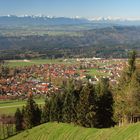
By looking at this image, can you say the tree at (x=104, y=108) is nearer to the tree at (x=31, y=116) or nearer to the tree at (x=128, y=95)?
the tree at (x=128, y=95)

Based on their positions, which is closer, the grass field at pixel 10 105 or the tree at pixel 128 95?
the tree at pixel 128 95

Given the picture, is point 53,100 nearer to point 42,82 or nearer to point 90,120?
point 90,120

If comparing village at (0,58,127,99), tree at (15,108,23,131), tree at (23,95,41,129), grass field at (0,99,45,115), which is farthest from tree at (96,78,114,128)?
village at (0,58,127,99)

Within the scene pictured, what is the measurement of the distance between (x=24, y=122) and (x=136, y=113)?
78.4 ft

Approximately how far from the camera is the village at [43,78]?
131 m

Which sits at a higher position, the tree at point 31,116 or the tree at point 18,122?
the tree at point 31,116

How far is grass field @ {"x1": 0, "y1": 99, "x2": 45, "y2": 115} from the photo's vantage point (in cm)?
9391

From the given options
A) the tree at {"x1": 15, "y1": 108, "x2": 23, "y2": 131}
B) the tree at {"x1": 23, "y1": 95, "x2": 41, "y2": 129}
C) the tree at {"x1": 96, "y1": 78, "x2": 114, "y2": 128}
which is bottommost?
the tree at {"x1": 15, "y1": 108, "x2": 23, "y2": 131}

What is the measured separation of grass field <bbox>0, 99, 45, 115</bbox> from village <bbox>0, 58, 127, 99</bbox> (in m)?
7.79

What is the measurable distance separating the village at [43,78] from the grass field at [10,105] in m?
7.79

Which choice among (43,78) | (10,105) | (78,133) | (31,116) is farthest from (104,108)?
(43,78)

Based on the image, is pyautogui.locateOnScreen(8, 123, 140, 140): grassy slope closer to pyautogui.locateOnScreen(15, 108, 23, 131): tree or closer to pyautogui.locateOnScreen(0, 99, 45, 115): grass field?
pyautogui.locateOnScreen(15, 108, 23, 131): tree

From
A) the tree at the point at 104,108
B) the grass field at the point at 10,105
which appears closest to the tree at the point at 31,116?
the tree at the point at 104,108

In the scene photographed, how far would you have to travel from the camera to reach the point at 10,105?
4114 inches
